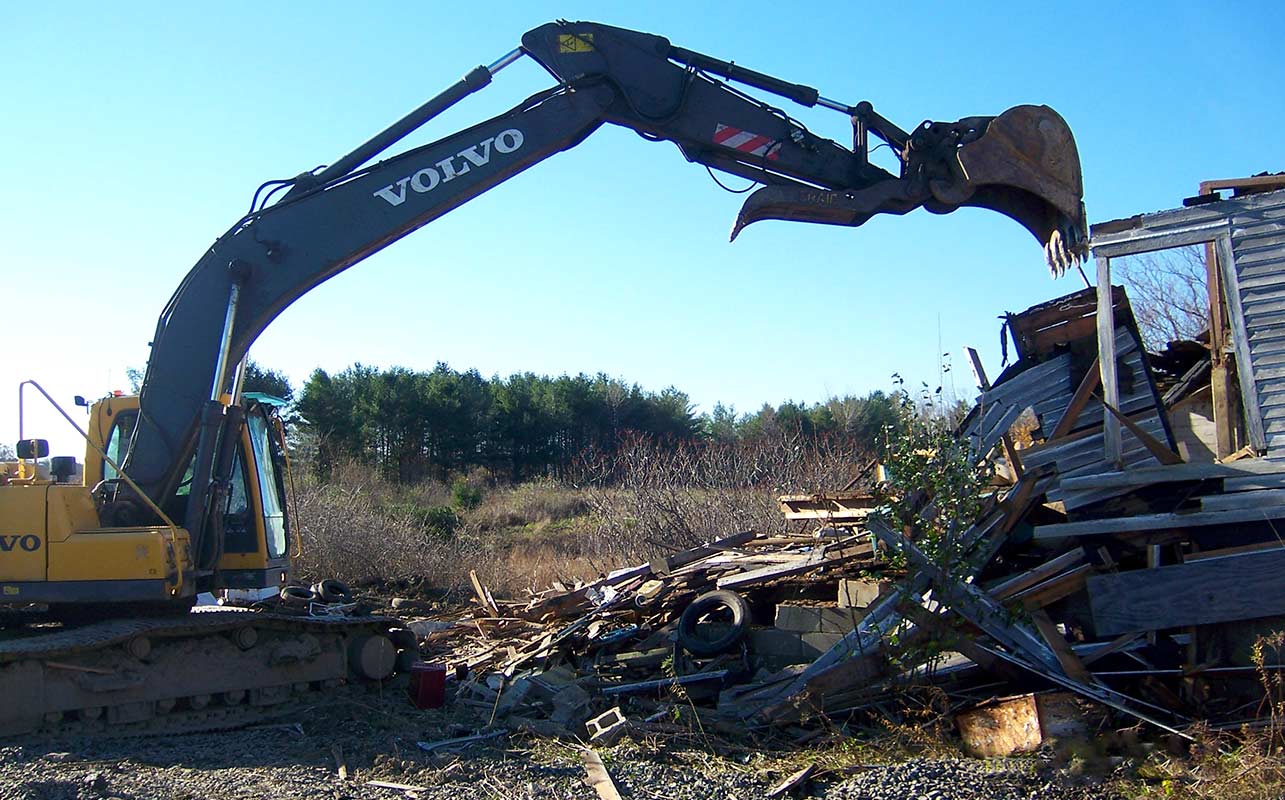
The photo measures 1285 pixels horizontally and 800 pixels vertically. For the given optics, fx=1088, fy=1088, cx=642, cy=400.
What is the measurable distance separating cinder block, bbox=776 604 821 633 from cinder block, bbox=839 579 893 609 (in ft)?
0.89

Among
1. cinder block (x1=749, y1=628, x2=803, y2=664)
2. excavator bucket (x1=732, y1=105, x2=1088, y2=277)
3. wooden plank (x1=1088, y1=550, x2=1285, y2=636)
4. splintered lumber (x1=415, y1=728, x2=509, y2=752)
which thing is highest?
excavator bucket (x1=732, y1=105, x2=1088, y2=277)

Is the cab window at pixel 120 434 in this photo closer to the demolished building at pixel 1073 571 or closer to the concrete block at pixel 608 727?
the demolished building at pixel 1073 571

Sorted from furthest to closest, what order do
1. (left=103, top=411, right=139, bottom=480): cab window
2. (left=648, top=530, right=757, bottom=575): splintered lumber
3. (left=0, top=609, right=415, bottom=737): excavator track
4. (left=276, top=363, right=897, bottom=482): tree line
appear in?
1. (left=276, top=363, right=897, bottom=482): tree line
2. (left=648, top=530, right=757, bottom=575): splintered lumber
3. (left=103, top=411, right=139, bottom=480): cab window
4. (left=0, top=609, right=415, bottom=737): excavator track

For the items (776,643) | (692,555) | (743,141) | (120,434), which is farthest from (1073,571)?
(120,434)

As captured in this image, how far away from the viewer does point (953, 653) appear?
8.49 metres

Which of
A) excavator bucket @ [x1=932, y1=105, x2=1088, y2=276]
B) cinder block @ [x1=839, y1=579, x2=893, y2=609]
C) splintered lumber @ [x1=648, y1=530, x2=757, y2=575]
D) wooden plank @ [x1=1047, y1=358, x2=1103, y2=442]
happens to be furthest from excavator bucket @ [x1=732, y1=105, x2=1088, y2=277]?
splintered lumber @ [x1=648, y1=530, x2=757, y2=575]

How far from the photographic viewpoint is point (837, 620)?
9555 mm

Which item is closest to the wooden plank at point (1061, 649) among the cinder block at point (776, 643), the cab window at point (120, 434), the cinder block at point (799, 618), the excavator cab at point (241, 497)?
the cinder block at point (799, 618)

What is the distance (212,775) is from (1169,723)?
261 inches

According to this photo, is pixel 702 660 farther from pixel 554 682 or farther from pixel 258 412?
pixel 258 412

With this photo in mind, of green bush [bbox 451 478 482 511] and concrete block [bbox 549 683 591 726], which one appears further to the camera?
green bush [bbox 451 478 482 511]

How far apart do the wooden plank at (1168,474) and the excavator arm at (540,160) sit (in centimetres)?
185

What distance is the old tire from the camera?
9594mm

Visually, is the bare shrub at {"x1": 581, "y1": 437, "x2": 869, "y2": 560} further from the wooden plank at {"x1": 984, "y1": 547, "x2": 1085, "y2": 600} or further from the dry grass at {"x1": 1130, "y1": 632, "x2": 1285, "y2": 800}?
the dry grass at {"x1": 1130, "y1": 632, "x2": 1285, "y2": 800}
